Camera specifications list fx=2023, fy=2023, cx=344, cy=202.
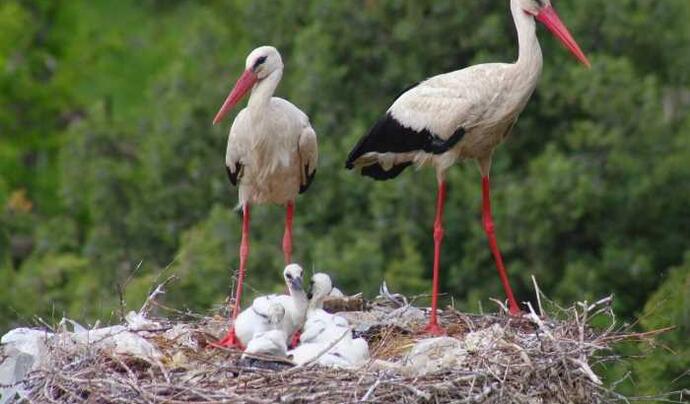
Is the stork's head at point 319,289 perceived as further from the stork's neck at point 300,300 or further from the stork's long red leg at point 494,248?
the stork's long red leg at point 494,248

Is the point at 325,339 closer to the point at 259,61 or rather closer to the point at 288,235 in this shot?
the point at 259,61

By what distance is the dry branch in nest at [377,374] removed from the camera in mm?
10102

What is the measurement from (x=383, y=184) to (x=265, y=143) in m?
7.45

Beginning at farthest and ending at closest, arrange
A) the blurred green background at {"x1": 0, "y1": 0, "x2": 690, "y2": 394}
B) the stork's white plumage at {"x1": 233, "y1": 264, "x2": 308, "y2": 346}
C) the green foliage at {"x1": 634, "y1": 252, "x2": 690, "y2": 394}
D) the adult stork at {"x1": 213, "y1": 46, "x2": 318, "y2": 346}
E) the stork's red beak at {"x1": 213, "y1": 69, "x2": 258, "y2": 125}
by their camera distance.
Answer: the blurred green background at {"x1": 0, "y1": 0, "x2": 690, "y2": 394}
the green foliage at {"x1": 634, "y1": 252, "x2": 690, "y2": 394}
the adult stork at {"x1": 213, "y1": 46, "x2": 318, "y2": 346}
the stork's red beak at {"x1": 213, "y1": 69, "x2": 258, "y2": 125}
the stork's white plumage at {"x1": 233, "y1": 264, "x2": 308, "y2": 346}

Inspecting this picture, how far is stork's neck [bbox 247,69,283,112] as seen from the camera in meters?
11.9

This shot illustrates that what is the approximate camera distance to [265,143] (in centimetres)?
1209

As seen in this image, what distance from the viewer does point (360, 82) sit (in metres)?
21.2

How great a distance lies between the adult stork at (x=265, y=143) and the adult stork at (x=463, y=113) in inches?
17.9

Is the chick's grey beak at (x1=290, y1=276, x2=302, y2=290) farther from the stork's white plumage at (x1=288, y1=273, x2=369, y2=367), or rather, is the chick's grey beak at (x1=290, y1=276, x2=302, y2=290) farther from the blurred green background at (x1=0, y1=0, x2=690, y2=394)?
the blurred green background at (x1=0, y1=0, x2=690, y2=394)

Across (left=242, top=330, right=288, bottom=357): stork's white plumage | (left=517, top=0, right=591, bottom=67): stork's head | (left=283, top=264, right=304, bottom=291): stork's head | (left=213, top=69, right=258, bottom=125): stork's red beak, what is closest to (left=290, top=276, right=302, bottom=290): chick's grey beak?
(left=283, top=264, right=304, bottom=291): stork's head

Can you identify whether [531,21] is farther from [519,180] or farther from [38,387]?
[519,180]

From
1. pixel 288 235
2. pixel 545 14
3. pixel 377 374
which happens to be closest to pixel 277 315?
pixel 377 374

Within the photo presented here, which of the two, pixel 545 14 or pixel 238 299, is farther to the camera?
pixel 545 14

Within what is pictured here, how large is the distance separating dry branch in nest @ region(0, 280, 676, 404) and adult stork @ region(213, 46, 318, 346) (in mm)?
1086
